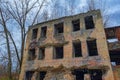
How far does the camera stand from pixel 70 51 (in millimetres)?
16781

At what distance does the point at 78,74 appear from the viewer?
16672 mm

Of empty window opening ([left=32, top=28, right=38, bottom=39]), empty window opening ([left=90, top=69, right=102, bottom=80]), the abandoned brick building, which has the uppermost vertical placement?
empty window opening ([left=32, top=28, right=38, bottom=39])

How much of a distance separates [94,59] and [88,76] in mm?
1624

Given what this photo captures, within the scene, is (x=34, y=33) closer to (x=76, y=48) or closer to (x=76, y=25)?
(x=76, y=25)

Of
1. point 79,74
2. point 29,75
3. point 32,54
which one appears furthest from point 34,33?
point 79,74

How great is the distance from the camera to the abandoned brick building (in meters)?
15.2

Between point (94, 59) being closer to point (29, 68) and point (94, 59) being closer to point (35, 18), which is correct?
point (29, 68)

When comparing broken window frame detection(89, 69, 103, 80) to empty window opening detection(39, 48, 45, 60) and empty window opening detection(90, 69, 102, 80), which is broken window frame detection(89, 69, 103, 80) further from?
empty window opening detection(39, 48, 45, 60)

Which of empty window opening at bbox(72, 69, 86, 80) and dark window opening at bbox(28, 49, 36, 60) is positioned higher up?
dark window opening at bbox(28, 49, 36, 60)

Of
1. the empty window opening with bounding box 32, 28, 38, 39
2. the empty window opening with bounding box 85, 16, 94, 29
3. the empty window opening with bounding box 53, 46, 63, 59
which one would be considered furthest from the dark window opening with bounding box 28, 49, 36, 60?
the empty window opening with bounding box 85, 16, 94, 29

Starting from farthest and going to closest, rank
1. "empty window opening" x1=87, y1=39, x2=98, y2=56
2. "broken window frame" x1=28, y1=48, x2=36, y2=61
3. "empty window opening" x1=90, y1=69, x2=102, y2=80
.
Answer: "broken window frame" x1=28, y1=48, x2=36, y2=61 → "empty window opening" x1=87, y1=39, x2=98, y2=56 → "empty window opening" x1=90, y1=69, x2=102, y2=80

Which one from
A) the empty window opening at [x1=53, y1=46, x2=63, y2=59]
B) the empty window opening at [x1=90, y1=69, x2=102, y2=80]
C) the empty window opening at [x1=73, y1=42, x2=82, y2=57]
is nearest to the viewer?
the empty window opening at [x1=90, y1=69, x2=102, y2=80]

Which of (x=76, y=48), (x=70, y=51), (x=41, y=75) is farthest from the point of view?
(x=76, y=48)

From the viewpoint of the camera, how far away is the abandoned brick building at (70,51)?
1523cm
